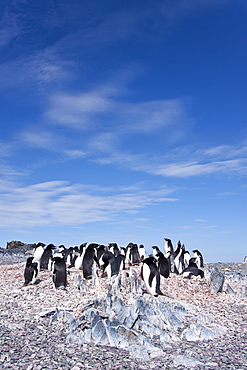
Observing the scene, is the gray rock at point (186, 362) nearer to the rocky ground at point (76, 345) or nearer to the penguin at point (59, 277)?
the rocky ground at point (76, 345)

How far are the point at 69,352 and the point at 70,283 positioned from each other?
581 centimetres

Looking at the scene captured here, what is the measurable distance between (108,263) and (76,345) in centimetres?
582

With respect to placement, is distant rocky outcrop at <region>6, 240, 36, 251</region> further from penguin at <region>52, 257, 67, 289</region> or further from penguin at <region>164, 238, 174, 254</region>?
penguin at <region>52, 257, 67, 289</region>

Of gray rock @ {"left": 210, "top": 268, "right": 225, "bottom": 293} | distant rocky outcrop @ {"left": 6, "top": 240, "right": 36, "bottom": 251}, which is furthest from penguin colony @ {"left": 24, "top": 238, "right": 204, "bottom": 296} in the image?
distant rocky outcrop @ {"left": 6, "top": 240, "right": 36, "bottom": 251}

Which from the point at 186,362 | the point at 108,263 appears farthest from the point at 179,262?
the point at 186,362

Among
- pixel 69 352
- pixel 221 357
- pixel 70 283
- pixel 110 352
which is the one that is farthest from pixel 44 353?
pixel 70 283

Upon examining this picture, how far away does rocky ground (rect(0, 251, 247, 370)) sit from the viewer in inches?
233

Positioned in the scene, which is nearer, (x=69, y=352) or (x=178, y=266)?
(x=69, y=352)

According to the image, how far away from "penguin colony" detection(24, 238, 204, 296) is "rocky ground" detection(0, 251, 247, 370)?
0.53 m

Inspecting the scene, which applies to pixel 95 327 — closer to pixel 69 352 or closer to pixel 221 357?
pixel 69 352

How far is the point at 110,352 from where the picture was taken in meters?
6.39

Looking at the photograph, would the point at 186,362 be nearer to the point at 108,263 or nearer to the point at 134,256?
the point at 108,263

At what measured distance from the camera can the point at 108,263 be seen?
41.0 feet

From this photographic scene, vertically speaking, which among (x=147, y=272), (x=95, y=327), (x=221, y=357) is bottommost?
(x=221, y=357)
